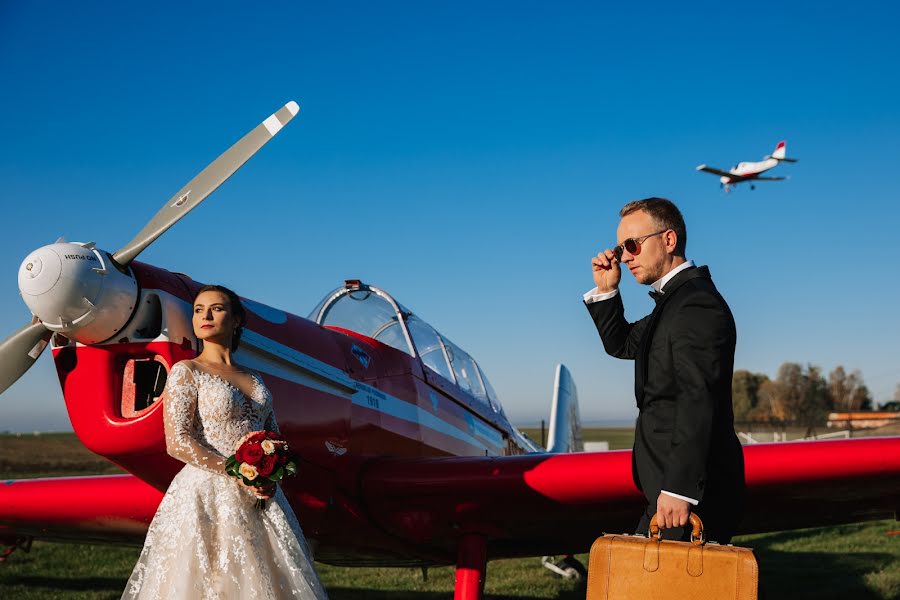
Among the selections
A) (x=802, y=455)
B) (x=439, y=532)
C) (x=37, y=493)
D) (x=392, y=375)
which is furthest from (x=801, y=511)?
(x=37, y=493)

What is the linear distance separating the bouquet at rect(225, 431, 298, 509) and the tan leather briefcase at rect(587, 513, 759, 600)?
1362 mm

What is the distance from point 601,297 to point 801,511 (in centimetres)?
313

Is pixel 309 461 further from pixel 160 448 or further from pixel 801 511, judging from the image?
pixel 801 511

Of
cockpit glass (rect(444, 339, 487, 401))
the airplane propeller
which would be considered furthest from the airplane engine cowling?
cockpit glass (rect(444, 339, 487, 401))

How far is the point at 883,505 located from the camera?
523 cm

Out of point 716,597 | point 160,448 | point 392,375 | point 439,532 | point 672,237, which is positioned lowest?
point 439,532

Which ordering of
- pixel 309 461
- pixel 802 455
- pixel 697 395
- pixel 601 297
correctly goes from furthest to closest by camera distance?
pixel 309 461 → pixel 802 455 → pixel 601 297 → pixel 697 395

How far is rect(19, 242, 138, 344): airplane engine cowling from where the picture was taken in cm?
354

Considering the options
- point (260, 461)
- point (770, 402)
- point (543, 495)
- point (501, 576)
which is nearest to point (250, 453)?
point (260, 461)

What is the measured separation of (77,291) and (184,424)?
0.85m

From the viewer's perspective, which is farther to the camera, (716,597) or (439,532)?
(439,532)

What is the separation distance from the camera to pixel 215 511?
323 cm

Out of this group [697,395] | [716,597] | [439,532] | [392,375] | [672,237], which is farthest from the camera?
[392,375]

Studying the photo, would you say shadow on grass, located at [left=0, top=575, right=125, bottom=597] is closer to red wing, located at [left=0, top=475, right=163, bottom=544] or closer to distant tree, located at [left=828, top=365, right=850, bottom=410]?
red wing, located at [left=0, top=475, right=163, bottom=544]
